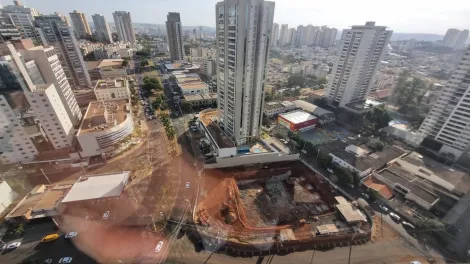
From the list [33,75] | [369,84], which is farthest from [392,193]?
[33,75]

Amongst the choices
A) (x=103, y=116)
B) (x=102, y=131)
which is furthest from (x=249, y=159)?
(x=103, y=116)

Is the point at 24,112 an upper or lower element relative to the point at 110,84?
upper

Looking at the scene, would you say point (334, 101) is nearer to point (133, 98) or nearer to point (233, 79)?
point (233, 79)

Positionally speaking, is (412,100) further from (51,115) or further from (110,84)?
(110,84)

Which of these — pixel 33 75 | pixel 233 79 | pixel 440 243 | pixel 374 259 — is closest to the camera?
pixel 374 259

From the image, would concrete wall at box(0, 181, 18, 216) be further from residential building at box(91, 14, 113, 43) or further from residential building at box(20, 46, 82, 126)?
residential building at box(91, 14, 113, 43)

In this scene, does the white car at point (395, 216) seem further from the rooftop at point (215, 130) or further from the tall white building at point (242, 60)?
the rooftop at point (215, 130)
